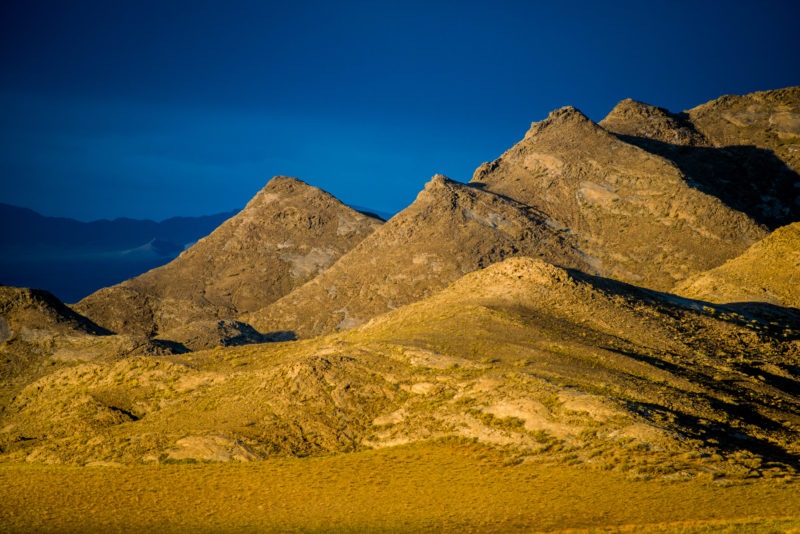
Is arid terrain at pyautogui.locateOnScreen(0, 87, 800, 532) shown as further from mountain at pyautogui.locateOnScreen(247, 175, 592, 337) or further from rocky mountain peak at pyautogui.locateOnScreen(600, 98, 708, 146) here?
rocky mountain peak at pyautogui.locateOnScreen(600, 98, 708, 146)

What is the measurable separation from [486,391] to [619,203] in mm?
49065

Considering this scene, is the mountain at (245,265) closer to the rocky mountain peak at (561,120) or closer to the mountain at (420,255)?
the mountain at (420,255)

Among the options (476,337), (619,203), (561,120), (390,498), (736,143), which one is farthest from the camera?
(561,120)

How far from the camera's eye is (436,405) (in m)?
22.8

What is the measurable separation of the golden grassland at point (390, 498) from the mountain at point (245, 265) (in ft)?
127

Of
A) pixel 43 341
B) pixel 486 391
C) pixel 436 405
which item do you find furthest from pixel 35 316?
pixel 486 391

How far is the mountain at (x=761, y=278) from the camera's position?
42.5m

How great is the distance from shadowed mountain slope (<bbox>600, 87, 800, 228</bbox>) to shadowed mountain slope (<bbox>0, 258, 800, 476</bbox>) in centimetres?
4134

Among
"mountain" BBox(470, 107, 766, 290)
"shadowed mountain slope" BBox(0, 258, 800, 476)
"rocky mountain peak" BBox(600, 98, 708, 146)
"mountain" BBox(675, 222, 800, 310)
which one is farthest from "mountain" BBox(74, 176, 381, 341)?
"mountain" BBox(675, 222, 800, 310)

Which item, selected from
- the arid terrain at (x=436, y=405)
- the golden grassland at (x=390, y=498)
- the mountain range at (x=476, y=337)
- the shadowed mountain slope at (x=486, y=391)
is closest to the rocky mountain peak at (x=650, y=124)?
the mountain range at (x=476, y=337)

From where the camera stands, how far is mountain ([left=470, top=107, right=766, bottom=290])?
5928 centimetres

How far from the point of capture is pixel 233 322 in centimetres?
5034

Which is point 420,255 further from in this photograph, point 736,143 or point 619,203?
point 736,143

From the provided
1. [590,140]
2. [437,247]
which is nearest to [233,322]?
[437,247]
